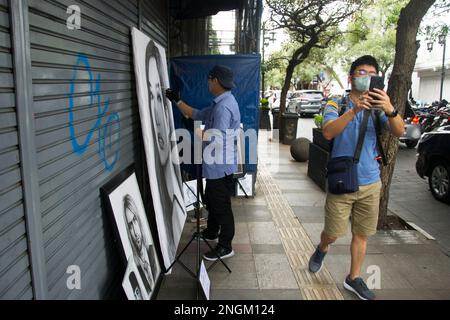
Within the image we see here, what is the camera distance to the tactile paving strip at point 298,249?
346cm

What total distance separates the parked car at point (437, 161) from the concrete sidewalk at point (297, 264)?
216 centimetres

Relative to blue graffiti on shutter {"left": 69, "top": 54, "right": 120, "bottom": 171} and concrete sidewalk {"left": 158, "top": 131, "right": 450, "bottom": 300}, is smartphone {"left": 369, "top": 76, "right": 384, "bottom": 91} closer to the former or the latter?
concrete sidewalk {"left": 158, "top": 131, "right": 450, "bottom": 300}

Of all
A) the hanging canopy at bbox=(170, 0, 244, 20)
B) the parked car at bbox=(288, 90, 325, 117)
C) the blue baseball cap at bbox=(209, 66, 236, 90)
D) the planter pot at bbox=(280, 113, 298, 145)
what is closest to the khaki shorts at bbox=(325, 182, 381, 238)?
the blue baseball cap at bbox=(209, 66, 236, 90)

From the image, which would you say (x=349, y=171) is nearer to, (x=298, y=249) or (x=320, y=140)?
(x=298, y=249)

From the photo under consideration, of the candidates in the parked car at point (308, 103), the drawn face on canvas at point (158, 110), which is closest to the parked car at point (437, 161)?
the drawn face on canvas at point (158, 110)

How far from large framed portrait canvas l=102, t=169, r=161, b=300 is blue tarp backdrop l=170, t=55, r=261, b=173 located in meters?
2.89

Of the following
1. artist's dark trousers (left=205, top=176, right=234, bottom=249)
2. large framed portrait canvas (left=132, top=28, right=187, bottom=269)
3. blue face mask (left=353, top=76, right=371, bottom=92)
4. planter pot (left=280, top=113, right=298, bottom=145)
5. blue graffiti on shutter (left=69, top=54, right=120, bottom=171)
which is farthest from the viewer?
planter pot (left=280, top=113, right=298, bottom=145)

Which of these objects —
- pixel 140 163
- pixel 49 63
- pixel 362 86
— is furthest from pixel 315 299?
pixel 49 63

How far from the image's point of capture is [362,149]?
3148mm

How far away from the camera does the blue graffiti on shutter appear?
2.20 m

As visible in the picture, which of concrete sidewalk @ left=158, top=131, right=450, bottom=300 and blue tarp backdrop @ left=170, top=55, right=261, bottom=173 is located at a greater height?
blue tarp backdrop @ left=170, top=55, right=261, bottom=173

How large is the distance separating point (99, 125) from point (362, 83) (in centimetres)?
195

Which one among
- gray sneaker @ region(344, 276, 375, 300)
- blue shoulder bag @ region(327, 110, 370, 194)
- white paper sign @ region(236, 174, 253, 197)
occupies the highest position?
blue shoulder bag @ region(327, 110, 370, 194)

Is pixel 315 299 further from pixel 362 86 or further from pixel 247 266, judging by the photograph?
pixel 362 86
